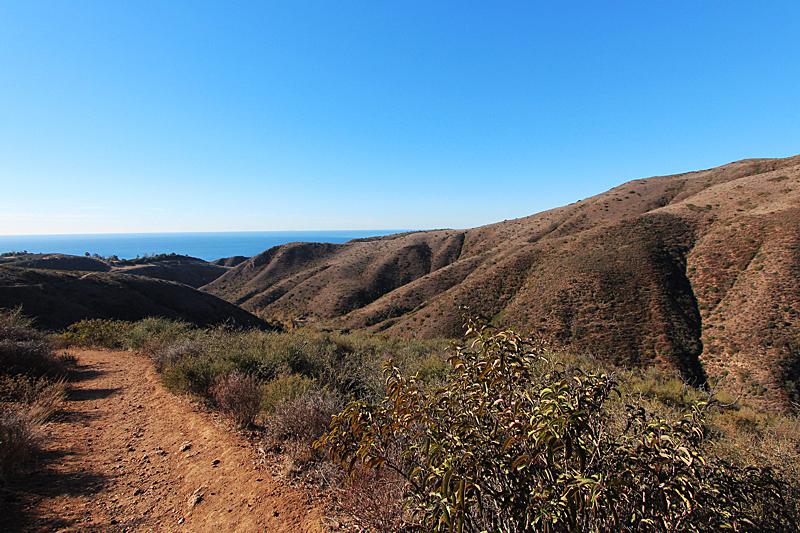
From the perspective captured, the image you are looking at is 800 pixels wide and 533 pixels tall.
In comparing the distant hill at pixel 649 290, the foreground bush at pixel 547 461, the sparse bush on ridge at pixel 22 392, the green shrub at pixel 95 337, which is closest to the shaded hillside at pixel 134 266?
the distant hill at pixel 649 290

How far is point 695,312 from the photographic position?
26.5m

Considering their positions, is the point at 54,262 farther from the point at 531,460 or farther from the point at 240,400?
the point at 531,460

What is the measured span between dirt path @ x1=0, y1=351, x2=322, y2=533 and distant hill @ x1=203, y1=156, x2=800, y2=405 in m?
8.66

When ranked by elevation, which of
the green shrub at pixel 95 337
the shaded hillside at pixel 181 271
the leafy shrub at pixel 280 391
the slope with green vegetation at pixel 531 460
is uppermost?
the slope with green vegetation at pixel 531 460

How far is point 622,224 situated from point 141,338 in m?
47.0

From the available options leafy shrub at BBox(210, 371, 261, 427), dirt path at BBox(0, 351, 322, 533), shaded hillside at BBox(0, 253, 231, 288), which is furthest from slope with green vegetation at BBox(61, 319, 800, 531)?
shaded hillside at BBox(0, 253, 231, 288)

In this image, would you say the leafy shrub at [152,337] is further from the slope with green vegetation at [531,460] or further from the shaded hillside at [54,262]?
the shaded hillside at [54,262]

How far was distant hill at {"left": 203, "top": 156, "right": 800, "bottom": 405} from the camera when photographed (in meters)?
22.1

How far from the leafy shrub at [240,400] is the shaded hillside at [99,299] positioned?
39.5 feet

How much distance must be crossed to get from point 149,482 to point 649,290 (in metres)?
34.9

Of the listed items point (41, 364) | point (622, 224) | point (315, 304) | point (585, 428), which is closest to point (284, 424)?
point (585, 428)

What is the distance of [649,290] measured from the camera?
28.2 m

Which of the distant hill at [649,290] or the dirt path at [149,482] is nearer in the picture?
the dirt path at [149,482]

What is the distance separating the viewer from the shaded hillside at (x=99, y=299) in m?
22.1
